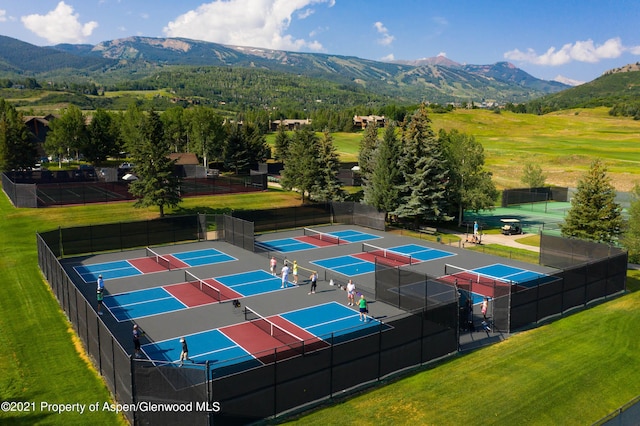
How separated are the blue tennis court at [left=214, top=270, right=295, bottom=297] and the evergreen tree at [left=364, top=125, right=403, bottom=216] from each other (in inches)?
736

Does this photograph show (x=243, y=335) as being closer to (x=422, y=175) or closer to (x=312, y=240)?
(x=312, y=240)

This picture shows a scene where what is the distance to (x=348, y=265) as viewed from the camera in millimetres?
33125

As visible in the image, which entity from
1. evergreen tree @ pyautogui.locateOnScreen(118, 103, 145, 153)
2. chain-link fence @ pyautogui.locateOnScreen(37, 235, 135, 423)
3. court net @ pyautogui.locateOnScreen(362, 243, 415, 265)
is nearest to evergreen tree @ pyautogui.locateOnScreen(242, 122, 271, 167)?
evergreen tree @ pyautogui.locateOnScreen(118, 103, 145, 153)

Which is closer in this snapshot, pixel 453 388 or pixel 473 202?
pixel 453 388

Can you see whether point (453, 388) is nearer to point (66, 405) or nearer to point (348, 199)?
point (66, 405)

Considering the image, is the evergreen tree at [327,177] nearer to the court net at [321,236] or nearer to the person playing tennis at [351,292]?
the court net at [321,236]

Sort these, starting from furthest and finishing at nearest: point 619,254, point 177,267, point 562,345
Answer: point 177,267 → point 619,254 → point 562,345

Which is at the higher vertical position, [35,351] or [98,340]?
[98,340]

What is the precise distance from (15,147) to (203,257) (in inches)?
1804

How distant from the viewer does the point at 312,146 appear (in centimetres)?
5612

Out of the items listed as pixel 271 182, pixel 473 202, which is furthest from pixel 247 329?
pixel 271 182

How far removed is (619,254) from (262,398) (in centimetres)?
2173

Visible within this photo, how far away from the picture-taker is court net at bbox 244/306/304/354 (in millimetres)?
20353

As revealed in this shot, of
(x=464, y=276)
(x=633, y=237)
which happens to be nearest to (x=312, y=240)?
(x=464, y=276)
